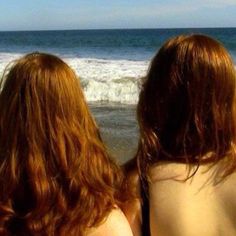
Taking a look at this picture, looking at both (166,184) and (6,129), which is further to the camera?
(166,184)

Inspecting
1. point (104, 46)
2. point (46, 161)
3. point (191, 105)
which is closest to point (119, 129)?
point (191, 105)

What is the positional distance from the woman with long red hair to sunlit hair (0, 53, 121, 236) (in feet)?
0.94

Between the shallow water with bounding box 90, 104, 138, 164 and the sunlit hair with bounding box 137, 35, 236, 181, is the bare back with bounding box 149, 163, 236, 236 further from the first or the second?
the shallow water with bounding box 90, 104, 138, 164

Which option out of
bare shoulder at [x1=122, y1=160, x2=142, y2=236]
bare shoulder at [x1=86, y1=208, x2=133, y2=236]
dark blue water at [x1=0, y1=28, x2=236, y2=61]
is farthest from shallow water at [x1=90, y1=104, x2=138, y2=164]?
dark blue water at [x1=0, y1=28, x2=236, y2=61]

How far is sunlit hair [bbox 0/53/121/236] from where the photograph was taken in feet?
6.38

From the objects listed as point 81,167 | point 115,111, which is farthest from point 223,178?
point 115,111

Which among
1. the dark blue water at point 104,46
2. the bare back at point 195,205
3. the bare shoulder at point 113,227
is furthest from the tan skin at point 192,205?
the dark blue water at point 104,46

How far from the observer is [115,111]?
11570 mm

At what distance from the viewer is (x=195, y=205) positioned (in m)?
2.22

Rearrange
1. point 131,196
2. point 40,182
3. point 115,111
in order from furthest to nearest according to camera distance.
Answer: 1. point 115,111
2. point 131,196
3. point 40,182

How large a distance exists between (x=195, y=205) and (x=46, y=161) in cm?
62

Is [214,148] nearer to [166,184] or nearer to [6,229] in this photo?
[166,184]

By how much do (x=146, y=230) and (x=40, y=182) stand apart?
530 mm

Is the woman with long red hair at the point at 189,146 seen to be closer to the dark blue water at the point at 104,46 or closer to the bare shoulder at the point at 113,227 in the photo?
the bare shoulder at the point at 113,227
